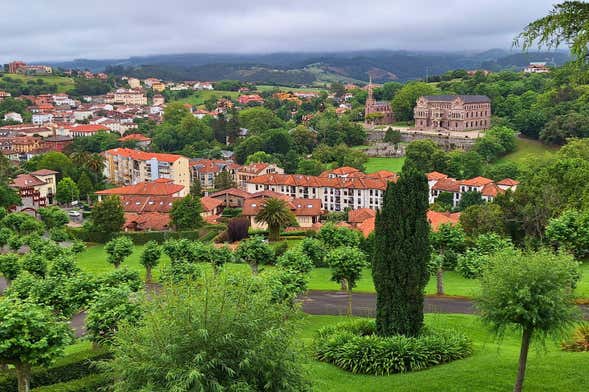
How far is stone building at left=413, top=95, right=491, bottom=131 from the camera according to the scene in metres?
124

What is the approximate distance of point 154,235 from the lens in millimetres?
56375

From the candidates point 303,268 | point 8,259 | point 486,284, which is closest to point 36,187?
point 8,259

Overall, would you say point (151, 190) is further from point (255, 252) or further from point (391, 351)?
point (391, 351)

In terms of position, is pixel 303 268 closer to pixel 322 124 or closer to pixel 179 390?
pixel 179 390

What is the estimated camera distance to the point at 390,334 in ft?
64.0

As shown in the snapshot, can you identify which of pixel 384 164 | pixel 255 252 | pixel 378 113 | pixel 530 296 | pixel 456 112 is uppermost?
pixel 530 296

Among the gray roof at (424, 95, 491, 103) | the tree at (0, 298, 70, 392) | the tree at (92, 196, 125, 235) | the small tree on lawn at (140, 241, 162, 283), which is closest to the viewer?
the tree at (0, 298, 70, 392)

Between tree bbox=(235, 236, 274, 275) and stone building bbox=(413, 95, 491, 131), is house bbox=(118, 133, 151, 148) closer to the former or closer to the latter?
stone building bbox=(413, 95, 491, 131)

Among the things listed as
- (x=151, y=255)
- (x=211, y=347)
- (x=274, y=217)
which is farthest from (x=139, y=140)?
(x=211, y=347)

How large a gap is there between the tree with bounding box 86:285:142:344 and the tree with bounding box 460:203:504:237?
2763 centimetres

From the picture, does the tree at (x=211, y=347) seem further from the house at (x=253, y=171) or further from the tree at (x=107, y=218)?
the house at (x=253, y=171)

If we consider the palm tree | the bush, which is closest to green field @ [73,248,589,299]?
the bush

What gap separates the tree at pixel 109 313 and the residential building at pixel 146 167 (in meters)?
70.6

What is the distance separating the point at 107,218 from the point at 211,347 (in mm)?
46744
